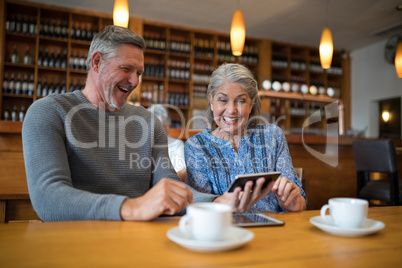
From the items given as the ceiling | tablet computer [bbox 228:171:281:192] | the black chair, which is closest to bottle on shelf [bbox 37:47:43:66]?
the ceiling

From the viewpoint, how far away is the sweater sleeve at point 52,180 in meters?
0.89

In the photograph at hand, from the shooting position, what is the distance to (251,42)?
21.6 ft

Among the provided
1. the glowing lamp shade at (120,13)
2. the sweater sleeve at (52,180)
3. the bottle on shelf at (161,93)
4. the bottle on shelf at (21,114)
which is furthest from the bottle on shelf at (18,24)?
the sweater sleeve at (52,180)

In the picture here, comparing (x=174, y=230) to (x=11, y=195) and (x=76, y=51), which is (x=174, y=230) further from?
(x=76, y=51)

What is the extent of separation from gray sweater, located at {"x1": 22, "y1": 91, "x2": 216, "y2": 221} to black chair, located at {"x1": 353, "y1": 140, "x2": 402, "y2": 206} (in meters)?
2.31

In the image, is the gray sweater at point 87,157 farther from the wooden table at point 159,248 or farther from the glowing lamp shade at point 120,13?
the glowing lamp shade at point 120,13

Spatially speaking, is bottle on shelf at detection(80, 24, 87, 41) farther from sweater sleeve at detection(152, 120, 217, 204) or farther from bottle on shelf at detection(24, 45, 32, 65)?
sweater sleeve at detection(152, 120, 217, 204)

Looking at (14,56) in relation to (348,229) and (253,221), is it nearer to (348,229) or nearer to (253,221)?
(253,221)

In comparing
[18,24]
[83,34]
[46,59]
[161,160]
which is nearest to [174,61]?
[83,34]

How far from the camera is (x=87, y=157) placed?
1.19 m

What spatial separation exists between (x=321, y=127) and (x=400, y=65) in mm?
3005

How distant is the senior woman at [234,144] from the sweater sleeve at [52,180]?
59 cm

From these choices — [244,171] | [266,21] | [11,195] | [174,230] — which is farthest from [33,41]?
[174,230]

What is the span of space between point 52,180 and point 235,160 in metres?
0.83
